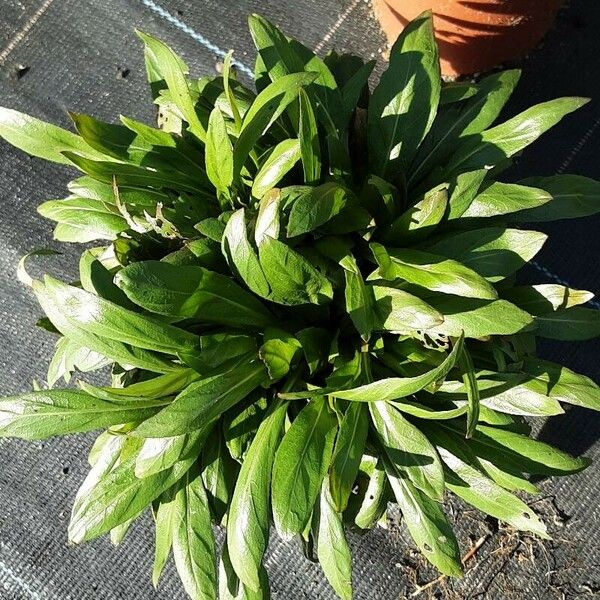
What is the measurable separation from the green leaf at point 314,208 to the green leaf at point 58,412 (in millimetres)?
334

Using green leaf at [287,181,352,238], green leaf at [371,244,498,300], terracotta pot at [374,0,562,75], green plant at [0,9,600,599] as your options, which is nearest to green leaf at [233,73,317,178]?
green plant at [0,9,600,599]

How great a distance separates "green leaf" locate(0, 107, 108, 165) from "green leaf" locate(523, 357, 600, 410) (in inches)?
32.6

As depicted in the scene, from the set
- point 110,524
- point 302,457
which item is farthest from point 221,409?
point 110,524

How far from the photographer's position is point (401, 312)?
1.05 m

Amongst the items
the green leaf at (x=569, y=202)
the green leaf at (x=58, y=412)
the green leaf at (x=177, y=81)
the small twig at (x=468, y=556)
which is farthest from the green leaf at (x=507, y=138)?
the small twig at (x=468, y=556)

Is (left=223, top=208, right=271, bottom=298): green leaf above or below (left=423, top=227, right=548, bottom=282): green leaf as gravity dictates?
below

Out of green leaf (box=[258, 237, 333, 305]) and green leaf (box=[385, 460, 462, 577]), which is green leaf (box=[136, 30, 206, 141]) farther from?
green leaf (box=[385, 460, 462, 577])

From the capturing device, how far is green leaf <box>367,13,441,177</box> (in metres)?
1.18

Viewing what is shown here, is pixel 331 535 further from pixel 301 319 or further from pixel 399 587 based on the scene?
pixel 399 587

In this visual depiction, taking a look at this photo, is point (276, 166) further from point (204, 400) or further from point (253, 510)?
point (253, 510)

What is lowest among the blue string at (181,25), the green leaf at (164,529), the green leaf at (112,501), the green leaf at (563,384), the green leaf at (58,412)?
the green leaf at (164,529)

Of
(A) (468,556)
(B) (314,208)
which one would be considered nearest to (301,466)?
(B) (314,208)

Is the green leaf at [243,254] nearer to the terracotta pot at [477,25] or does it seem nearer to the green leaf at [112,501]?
the green leaf at [112,501]

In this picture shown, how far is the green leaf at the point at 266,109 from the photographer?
1.04 metres
